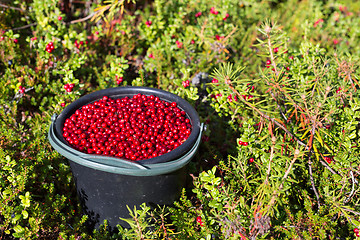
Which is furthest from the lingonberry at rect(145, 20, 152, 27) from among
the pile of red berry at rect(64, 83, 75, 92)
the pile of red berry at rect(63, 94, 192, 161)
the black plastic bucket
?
the black plastic bucket

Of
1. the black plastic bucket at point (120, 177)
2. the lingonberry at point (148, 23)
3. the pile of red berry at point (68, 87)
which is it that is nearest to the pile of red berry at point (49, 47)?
the pile of red berry at point (68, 87)

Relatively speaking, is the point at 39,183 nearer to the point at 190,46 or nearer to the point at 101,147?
the point at 101,147

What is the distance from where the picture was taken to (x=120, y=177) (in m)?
2.04

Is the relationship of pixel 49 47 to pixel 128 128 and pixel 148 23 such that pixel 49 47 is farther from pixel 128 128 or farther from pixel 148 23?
pixel 128 128

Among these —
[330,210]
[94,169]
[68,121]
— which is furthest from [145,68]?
[330,210]

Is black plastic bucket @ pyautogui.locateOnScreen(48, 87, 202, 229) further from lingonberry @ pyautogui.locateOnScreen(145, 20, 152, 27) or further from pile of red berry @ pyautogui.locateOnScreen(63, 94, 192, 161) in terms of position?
lingonberry @ pyautogui.locateOnScreen(145, 20, 152, 27)

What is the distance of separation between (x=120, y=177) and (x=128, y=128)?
0.36 m

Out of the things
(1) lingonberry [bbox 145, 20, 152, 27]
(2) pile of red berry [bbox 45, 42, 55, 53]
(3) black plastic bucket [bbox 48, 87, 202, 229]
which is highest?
(2) pile of red berry [bbox 45, 42, 55, 53]

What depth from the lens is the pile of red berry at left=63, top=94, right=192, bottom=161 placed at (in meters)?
2.13

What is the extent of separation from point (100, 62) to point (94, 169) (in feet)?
6.84

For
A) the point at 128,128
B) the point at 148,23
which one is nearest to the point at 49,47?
the point at 148,23

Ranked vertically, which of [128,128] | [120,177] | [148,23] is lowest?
[120,177]

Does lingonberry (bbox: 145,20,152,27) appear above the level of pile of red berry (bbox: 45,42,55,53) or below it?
below

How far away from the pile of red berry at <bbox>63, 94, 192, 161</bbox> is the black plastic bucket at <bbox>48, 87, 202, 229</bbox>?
86 millimetres
